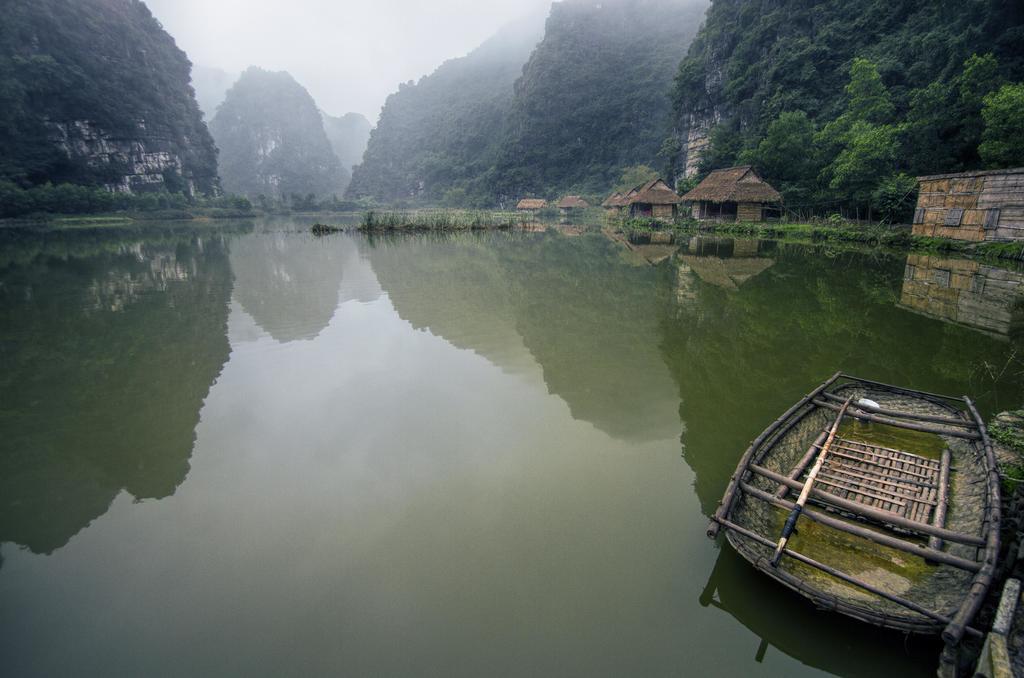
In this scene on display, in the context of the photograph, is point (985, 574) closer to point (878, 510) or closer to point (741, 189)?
point (878, 510)

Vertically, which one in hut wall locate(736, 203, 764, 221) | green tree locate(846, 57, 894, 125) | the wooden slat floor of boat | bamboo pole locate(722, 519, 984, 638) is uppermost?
green tree locate(846, 57, 894, 125)

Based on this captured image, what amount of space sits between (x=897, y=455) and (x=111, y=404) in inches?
340

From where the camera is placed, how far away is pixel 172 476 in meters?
4.38

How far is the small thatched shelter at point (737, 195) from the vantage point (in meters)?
27.1

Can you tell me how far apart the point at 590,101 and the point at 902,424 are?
3602 inches

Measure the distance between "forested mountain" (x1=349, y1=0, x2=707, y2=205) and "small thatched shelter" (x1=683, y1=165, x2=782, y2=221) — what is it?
127ft

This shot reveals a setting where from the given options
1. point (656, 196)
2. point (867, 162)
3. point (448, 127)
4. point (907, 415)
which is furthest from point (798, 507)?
point (448, 127)

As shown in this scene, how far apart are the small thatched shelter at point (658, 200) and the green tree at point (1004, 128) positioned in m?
19.0

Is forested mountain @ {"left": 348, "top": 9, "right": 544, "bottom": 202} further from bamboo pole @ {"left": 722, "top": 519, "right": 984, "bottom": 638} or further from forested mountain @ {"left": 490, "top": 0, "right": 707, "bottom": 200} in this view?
bamboo pole @ {"left": 722, "top": 519, "right": 984, "bottom": 638}

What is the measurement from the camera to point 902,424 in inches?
172

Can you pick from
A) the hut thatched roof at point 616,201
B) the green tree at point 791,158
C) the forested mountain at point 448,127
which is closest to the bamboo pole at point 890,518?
the green tree at point 791,158

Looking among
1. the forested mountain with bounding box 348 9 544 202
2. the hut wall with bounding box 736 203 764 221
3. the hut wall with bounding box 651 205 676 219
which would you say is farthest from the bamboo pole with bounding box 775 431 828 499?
the forested mountain with bounding box 348 9 544 202

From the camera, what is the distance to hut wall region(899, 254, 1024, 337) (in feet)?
28.9

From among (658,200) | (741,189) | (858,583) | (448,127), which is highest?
(448,127)
